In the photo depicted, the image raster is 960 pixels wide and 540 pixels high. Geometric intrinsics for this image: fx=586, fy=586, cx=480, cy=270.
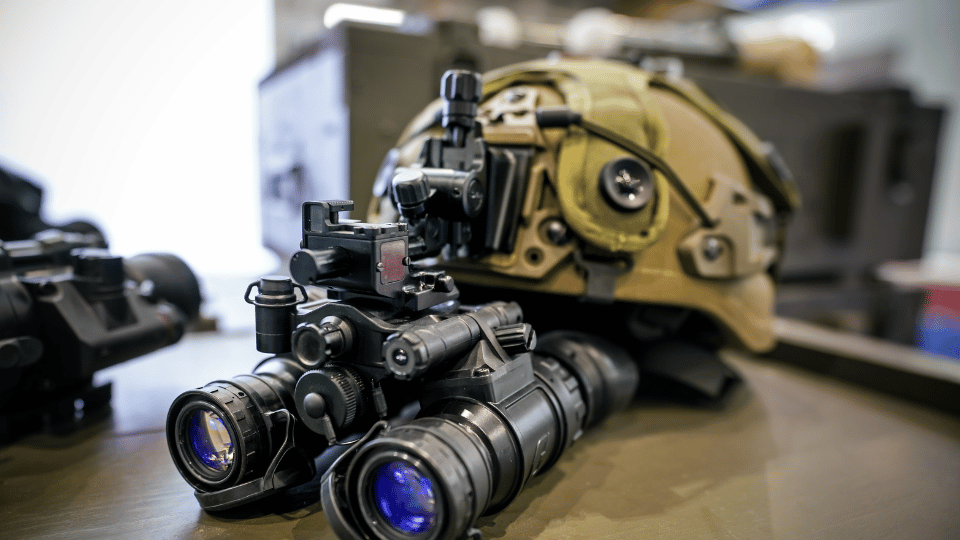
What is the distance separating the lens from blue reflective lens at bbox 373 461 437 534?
98 cm

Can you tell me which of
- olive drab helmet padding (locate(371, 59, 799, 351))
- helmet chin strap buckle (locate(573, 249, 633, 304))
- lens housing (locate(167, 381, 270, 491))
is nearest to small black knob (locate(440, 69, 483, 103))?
olive drab helmet padding (locate(371, 59, 799, 351))

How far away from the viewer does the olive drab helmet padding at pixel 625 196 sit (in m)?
1.56

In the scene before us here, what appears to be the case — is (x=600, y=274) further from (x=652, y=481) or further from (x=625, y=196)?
(x=652, y=481)

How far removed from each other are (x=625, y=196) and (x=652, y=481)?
2.36ft

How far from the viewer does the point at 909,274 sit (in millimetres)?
4258

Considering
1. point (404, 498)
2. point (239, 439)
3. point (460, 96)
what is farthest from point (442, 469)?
point (460, 96)

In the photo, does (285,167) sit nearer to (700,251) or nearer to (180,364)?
(180,364)

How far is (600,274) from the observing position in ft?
5.27

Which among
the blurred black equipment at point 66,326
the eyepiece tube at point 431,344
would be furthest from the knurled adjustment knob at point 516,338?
the blurred black equipment at point 66,326

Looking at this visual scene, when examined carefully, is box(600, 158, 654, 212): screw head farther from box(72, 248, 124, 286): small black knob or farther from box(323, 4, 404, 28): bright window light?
box(323, 4, 404, 28): bright window light

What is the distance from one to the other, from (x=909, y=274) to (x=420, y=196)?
175 inches

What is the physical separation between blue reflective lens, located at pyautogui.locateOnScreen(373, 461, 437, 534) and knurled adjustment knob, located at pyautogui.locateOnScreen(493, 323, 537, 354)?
32 cm

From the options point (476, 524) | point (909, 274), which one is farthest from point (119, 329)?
point (909, 274)

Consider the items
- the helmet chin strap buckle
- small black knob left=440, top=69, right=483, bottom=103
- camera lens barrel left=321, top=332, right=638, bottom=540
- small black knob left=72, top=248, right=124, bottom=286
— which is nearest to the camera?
camera lens barrel left=321, top=332, right=638, bottom=540
